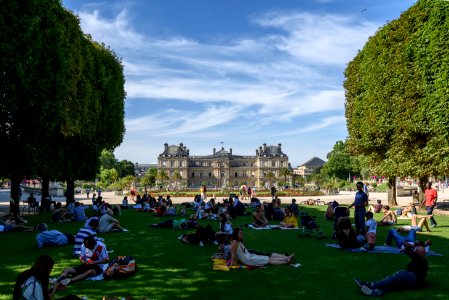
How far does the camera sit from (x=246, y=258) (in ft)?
32.2

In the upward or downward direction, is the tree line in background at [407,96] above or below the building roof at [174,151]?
below

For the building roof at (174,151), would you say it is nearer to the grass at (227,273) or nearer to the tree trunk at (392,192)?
the tree trunk at (392,192)

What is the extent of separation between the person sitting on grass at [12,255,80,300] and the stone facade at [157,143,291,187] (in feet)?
448

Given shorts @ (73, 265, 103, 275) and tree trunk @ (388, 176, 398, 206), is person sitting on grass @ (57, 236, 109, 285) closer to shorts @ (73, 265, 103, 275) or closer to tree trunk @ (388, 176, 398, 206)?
shorts @ (73, 265, 103, 275)

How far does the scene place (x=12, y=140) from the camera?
20.3 m


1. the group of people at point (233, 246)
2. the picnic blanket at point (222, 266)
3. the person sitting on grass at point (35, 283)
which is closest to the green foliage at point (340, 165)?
the group of people at point (233, 246)

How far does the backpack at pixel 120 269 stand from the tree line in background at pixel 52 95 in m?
9.23

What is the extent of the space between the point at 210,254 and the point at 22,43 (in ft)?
34.0

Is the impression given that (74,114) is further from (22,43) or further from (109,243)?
(109,243)

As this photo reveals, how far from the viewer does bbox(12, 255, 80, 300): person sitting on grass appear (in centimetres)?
593

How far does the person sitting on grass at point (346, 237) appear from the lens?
470 inches

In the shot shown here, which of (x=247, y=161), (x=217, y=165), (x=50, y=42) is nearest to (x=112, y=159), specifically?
(x=217, y=165)

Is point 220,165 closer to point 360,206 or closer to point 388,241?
point 360,206

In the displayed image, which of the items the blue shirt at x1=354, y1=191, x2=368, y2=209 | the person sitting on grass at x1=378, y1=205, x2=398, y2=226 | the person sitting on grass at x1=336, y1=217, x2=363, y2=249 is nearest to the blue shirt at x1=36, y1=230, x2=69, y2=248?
the person sitting on grass at x1=336, y1=217, x2=363, y2=249
